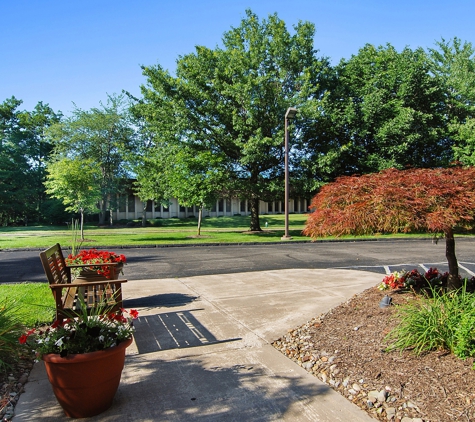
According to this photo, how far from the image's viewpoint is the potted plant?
288 centimetres

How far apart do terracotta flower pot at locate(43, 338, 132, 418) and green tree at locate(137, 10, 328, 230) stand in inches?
749

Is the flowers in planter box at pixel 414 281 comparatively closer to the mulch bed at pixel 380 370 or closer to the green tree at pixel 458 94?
the mulch bed at pixel 380 370

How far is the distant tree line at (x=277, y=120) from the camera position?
2164 centimetres

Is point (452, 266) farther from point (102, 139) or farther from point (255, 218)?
point (102, 139)

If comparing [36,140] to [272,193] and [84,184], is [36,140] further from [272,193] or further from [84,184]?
[272,193]

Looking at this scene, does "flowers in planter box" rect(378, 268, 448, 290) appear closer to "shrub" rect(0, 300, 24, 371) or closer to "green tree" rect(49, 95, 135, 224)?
"shrub" rect(0, 300, 24, 371)

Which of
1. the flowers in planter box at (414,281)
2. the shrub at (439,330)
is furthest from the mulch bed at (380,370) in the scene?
the flowers in planter box at (414,281)

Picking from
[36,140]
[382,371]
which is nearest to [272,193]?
[382,371]

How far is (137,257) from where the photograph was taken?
43.4 ft

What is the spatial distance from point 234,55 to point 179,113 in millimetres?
4694

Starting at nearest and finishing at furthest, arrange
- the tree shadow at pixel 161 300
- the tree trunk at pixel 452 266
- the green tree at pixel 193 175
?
the tree trunk at pixel 452 266
the tree shadow at pixel 161 300
the green tree at pixel 193 175

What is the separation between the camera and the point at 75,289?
17.9 feet

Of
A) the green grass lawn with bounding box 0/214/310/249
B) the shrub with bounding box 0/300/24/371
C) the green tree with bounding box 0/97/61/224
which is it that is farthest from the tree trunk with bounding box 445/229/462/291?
the green tree with bounding box 0/97/61/224

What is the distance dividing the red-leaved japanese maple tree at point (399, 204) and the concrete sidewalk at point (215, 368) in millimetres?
1630
